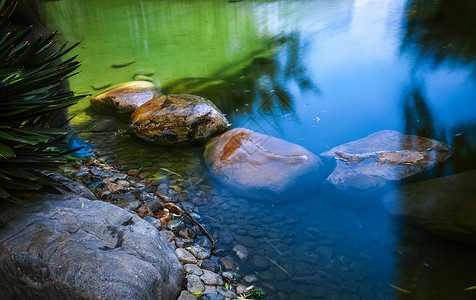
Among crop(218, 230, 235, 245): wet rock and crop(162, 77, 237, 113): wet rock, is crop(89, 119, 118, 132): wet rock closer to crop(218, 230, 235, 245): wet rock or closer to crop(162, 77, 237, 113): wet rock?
crop(162, 77, 237, 113): wet rock

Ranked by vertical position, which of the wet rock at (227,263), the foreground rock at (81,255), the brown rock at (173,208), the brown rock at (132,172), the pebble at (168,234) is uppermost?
the foreground rock at (81,255)

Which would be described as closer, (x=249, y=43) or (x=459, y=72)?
(x=459, y=72)

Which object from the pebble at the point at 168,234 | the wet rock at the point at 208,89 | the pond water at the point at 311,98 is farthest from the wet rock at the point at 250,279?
the wet rock at the point at 208,89

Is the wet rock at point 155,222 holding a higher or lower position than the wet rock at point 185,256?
higher

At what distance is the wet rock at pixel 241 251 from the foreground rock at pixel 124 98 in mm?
3844

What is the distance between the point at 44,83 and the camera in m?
2.74

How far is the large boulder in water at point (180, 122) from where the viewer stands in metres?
5.26

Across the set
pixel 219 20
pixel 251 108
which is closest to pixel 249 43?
pixel 219 20

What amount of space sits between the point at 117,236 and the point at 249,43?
8.42 metres

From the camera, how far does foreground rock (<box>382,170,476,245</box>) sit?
3.37m

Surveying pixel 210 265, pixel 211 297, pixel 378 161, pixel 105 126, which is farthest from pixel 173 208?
pixel 105 126

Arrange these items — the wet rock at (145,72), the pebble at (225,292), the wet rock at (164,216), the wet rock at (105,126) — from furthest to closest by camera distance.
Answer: the wet rock at (145,72), the wet rock at (105,126), the wet rock at (164,216), the pebble at (225,292)

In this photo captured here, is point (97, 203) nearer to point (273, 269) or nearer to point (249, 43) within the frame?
point (273, 269)

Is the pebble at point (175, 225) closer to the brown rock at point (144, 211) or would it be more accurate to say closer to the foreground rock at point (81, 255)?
the brown rock at point (144, 211)
